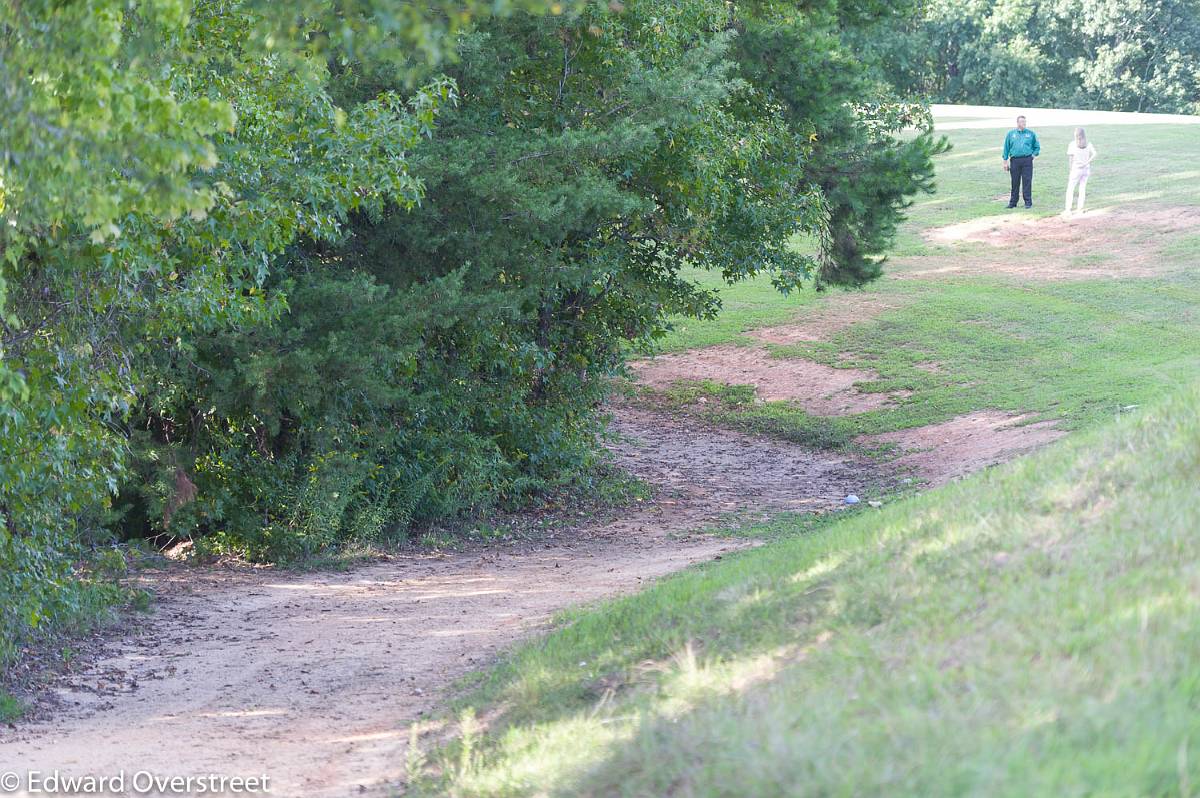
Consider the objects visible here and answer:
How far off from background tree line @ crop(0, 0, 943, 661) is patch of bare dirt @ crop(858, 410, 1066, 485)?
2781 millimetres

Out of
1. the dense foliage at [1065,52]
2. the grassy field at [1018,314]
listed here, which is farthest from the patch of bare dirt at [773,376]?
the dense foliage at [1065,52]

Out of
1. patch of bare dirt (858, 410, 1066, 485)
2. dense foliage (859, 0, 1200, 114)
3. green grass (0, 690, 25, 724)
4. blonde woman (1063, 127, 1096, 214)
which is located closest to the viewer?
green grass (0, 690, 25, 724)

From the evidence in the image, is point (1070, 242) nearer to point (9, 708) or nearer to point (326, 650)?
point (326, 650)

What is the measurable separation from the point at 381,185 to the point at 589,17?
13.7 feet

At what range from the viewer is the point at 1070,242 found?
26.4 metres

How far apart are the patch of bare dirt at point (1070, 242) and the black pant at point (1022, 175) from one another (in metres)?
0.42

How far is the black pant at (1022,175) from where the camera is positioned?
28.0 m

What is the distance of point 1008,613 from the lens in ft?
14.8

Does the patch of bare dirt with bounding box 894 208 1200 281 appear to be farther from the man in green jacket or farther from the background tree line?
the background tree line

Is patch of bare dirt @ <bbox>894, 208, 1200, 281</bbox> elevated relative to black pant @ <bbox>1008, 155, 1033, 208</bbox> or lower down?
lower down

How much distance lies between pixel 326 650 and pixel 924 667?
215 inches

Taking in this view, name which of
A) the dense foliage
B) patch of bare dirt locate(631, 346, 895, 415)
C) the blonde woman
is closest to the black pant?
the blonde woman

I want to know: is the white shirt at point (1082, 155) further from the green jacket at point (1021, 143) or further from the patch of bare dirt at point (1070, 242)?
the patch of bare dirt at point (1070, 242)

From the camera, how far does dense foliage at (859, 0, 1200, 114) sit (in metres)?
52.6
